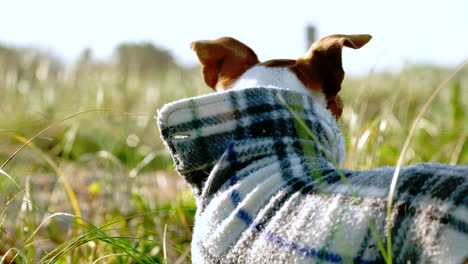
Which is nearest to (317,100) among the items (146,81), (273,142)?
(273,142)

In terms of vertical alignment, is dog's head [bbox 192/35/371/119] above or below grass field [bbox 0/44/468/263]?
above

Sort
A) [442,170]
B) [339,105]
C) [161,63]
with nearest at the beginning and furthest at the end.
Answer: [442,170] → [339,105] → [161,63]

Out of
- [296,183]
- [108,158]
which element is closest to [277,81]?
[296,183]

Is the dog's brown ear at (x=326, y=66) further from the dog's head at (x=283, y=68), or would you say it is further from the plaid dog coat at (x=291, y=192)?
the plaid dog coat at (x=291, y=192)

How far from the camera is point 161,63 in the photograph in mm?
9375

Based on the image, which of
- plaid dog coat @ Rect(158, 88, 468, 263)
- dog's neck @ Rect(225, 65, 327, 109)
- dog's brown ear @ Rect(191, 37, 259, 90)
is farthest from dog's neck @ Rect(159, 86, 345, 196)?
dog's brown ear @ Rect(191, 37, 259, 90)

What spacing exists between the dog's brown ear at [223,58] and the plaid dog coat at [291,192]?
33 cm

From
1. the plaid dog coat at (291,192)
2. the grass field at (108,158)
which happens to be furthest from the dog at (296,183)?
the grass field at (108,158)

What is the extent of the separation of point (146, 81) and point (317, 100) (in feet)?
19.7

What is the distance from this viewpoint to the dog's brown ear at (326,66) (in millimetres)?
1474

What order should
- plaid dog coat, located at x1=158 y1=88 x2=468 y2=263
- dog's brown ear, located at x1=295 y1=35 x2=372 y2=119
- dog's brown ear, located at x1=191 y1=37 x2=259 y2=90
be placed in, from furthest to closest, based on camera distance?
dog's brown ear, located at x1=191 y1=37 x2=259 y2=90 < dog's brown ear, located at x1=295 y1=35 x2=372 y2=119 < plaid dog coat, located at x1=158 y1=88 x2=468 y2=263

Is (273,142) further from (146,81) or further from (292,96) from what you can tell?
(146,81)

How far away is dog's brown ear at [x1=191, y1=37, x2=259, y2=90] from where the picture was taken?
5.55ft

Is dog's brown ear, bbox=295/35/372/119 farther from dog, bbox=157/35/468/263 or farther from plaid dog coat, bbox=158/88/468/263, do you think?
plaid dog coat, bbox=158/88/468/263
